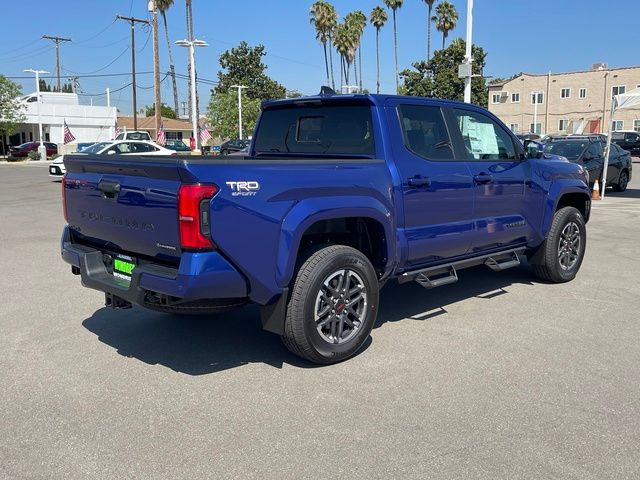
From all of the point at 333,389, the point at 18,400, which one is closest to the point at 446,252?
the point at 333,389

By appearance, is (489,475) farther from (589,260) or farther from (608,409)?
(589,260)

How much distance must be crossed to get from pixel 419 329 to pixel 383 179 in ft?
4.81

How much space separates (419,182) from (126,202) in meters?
2.34

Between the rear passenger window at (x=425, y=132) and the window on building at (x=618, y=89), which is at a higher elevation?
the window on building at (x=618, y=89)

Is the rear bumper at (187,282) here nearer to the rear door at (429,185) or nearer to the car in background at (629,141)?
the rear door at (429,185)

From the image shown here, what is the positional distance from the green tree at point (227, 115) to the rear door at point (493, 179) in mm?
55311

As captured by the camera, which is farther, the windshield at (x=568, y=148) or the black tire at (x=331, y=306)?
the windshield at (x=568, y=148)

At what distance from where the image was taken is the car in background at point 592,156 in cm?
1689

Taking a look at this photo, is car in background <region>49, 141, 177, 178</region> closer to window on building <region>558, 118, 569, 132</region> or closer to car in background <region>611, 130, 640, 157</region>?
car in background <region>611, 130, 640, 157</region>

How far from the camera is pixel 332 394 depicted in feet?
13.0

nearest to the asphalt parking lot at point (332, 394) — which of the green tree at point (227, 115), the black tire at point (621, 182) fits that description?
the black tire at point (621, 182)

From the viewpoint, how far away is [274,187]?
3916 millimetres

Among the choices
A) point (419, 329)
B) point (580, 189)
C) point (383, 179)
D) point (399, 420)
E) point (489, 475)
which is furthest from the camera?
point (580, 189)

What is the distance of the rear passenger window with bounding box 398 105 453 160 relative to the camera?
16.7 ft
